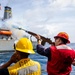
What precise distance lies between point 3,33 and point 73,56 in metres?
60.3

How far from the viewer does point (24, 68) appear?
5.33 metres

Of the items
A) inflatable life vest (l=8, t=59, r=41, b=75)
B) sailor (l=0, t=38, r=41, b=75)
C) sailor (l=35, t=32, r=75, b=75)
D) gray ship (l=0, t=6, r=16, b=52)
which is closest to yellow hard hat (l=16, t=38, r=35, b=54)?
sailor (l=0, t=38, r=41, b=75)

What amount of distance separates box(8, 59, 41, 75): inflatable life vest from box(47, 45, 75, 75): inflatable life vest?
1.46 m

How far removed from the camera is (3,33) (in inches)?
2625

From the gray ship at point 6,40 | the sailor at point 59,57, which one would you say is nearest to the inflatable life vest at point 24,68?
the sailor at point 59,57

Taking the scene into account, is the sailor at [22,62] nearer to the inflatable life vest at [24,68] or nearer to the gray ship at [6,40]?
the inflatable life vest at [24,68]

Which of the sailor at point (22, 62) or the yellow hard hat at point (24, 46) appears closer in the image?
the sailor at point (22, 62)

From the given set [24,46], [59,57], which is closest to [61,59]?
[59,57]

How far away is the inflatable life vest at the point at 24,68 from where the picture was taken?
523 cm

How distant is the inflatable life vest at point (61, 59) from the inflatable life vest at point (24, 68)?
1461 mm

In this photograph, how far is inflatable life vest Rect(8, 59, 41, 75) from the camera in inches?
206

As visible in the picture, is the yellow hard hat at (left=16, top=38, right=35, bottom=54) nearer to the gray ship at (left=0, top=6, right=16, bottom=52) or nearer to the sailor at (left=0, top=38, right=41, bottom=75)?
the sailor at (left=0, top=38, right=41, bottom=75)

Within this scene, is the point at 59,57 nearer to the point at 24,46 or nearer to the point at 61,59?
the point at 61,59

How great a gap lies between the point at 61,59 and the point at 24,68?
1781 millimetres
